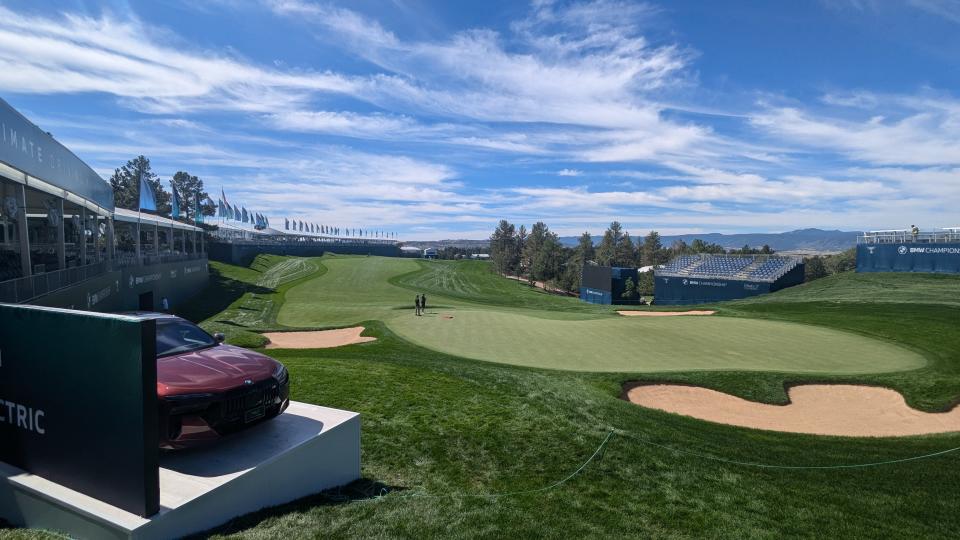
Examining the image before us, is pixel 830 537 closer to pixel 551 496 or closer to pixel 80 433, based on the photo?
pixel 551 496

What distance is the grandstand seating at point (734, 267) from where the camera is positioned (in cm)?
5788

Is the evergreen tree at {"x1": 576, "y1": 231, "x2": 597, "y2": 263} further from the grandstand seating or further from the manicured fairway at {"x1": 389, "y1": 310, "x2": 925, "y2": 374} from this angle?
the manicured fairway at {"x1": 389, "y1": 310, "x2": 925, "y2": 374}

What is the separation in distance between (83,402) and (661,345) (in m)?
19.9

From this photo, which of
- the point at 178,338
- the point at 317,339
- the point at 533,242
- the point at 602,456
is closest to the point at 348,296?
the point at 317,339

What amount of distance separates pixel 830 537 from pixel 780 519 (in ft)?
1.84

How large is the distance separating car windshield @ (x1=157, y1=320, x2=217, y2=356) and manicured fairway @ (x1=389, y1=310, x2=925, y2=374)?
11.7 m

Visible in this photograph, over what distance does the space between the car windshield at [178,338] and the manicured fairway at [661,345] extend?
11721mm

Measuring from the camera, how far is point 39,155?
14148 millimetres

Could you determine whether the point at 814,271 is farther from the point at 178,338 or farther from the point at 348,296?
the point at 178,338

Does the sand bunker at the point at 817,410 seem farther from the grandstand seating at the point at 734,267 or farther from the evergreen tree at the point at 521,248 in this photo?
the evergreen tree at the point at 521,248

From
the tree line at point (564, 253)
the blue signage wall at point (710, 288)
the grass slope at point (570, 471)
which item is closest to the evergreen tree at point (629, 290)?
the blue signage wall at point (710, 288)

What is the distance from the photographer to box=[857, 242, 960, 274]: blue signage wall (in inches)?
1644

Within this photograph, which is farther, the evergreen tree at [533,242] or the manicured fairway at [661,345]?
the evergreen tree at [533,242]

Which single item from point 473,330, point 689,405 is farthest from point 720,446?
point 473,330
